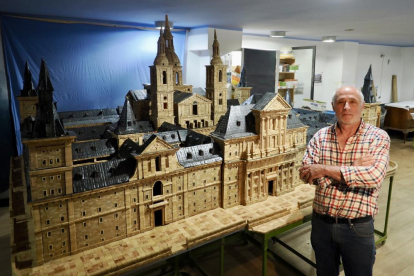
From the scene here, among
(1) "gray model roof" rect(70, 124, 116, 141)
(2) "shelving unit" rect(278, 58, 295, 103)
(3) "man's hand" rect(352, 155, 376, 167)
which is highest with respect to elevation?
(2) "shelving unit" rect(278, 58, 295, 103)

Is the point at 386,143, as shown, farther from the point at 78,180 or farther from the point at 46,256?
the point at 46,256

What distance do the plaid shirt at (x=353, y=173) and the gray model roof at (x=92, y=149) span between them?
33.6 feet

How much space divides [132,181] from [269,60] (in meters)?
19.9

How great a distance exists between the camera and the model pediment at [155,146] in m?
11.6

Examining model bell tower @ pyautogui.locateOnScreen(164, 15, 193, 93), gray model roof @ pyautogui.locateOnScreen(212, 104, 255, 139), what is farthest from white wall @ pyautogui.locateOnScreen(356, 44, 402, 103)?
gray model roof @ pyautogui.locateOnScreen(212, 104, 255, 139)

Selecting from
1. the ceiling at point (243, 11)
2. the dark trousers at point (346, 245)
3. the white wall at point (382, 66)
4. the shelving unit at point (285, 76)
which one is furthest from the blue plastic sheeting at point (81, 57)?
the white wall at point (382, 66)

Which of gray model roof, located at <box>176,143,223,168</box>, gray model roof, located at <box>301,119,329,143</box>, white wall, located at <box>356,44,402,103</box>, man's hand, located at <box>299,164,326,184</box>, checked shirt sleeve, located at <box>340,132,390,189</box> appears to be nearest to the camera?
checked shirt sleeve, located at <box>340,132,390,189</box>

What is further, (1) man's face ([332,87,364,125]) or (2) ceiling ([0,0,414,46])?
(2) ceiling ([0,0,414,46])

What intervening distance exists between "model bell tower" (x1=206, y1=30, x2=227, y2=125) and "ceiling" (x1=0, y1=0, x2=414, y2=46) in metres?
2.32

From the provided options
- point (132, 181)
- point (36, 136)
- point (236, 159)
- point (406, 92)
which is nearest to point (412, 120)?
point (406, 92)

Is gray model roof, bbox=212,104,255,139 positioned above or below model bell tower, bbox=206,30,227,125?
below

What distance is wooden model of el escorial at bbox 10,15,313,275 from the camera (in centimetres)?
1021

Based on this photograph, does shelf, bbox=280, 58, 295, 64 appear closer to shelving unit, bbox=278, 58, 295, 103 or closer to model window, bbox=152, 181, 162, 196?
shelving unit, bbox=278, 58, 295, 103

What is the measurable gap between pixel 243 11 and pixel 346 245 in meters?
12.6
